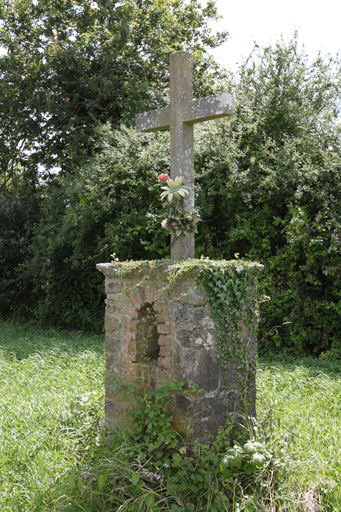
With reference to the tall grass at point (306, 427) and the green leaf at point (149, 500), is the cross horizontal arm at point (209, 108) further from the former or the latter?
the green leaf at point (149, 500)

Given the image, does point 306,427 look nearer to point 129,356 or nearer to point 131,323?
point 129,356

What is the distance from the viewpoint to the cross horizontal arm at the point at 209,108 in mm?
3668

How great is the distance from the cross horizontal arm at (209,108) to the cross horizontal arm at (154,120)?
278 millimetres

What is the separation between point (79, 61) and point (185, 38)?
9.59ft

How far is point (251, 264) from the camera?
3266 millimetres

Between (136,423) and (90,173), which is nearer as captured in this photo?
(136,423)

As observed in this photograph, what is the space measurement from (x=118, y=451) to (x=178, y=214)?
6.09 feet

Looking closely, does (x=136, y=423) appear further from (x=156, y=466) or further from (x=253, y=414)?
(x=253, y=414)

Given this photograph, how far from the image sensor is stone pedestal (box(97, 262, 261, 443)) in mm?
2939

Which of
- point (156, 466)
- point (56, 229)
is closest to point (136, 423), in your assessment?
point (156, 466)

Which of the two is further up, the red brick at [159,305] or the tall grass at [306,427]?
the red brick at [159,305]

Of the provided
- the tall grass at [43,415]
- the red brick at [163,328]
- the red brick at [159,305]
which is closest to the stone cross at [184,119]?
the red brick at [159,305]

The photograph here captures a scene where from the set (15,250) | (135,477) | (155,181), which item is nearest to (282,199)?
(155,181)

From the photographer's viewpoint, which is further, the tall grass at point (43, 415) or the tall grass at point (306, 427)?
the tall grass at point (43, 415)
